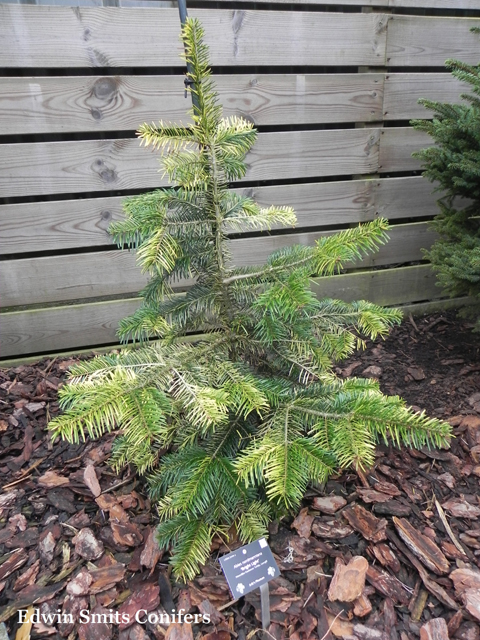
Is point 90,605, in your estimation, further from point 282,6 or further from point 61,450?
point 282,6

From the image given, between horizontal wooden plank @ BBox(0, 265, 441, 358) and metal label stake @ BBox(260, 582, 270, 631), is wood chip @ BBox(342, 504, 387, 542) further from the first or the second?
horizontal wooden plank @ BBox(0, 265, 441, 358)

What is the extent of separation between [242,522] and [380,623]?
18.4 inches

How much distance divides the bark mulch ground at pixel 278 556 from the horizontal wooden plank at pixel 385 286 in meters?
1.21

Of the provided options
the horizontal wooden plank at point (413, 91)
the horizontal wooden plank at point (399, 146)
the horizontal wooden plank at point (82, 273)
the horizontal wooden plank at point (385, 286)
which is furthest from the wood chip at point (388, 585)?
the horizontal wooden plank at point (413, 91)

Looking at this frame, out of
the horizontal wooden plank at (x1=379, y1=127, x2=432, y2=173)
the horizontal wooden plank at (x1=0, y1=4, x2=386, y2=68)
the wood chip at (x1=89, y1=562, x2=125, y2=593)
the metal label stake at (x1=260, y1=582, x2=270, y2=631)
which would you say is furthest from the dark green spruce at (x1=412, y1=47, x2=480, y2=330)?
the wood chip at (x1=89, y1=562, x2=125, y2=593)

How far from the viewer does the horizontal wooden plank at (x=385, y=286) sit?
9.39 feet

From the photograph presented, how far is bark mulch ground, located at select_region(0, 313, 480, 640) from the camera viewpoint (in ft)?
3.96

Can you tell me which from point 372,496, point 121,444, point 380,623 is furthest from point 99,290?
point 380,623

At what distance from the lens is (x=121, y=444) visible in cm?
140

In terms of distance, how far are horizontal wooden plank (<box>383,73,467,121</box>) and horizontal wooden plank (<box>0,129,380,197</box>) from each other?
0.20 m

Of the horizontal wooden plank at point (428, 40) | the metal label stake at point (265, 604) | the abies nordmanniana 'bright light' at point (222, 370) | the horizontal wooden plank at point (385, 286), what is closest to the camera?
the abies nordmanniana 'bright light' at point (222, 370)

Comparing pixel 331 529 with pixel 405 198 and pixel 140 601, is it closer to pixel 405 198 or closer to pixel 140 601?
pixel 140 601

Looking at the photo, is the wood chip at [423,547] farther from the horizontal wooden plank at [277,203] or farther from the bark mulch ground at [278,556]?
the horizontal wooden plank at [277,203]

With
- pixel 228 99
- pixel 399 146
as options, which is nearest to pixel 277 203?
pixel 228 99
